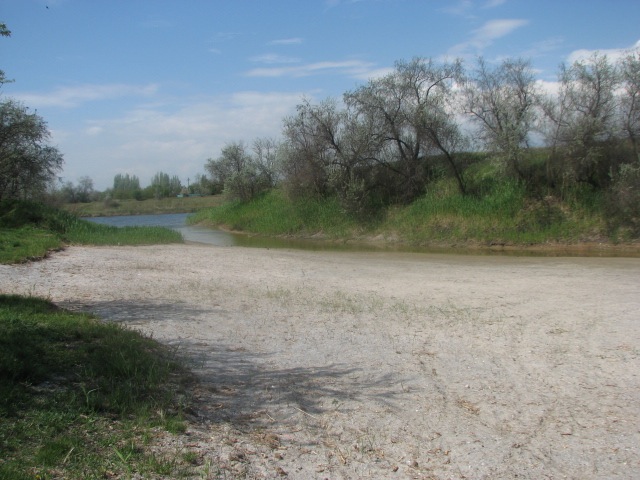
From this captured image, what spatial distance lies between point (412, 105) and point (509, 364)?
27359 millimetres

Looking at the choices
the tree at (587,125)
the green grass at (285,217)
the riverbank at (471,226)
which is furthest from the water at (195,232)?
the tree at (587,125)

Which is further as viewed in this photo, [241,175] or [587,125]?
[241,175]

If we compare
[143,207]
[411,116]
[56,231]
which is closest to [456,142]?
[411,116]

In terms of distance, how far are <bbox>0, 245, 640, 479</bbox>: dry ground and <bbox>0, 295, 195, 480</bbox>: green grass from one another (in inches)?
13.5

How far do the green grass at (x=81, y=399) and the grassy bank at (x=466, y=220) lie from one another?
79.7 ft

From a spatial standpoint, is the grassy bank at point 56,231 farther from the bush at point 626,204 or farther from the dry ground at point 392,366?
the bush at point 626,204

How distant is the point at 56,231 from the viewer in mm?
26062

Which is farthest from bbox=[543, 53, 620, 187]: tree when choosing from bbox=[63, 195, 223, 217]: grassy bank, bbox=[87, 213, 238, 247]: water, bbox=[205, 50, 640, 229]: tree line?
bbox=[63, 195, 223, 217]: grassy bank

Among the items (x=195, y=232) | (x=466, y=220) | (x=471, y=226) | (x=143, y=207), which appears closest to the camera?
(x=471, y=226)

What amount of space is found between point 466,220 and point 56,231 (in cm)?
2169

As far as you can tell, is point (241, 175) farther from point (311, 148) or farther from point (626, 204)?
point (626, 204)

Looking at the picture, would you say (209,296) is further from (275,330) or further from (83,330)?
(83,330)

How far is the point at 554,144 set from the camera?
28094 millimetres

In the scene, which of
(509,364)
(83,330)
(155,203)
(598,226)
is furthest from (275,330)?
(155,203)
